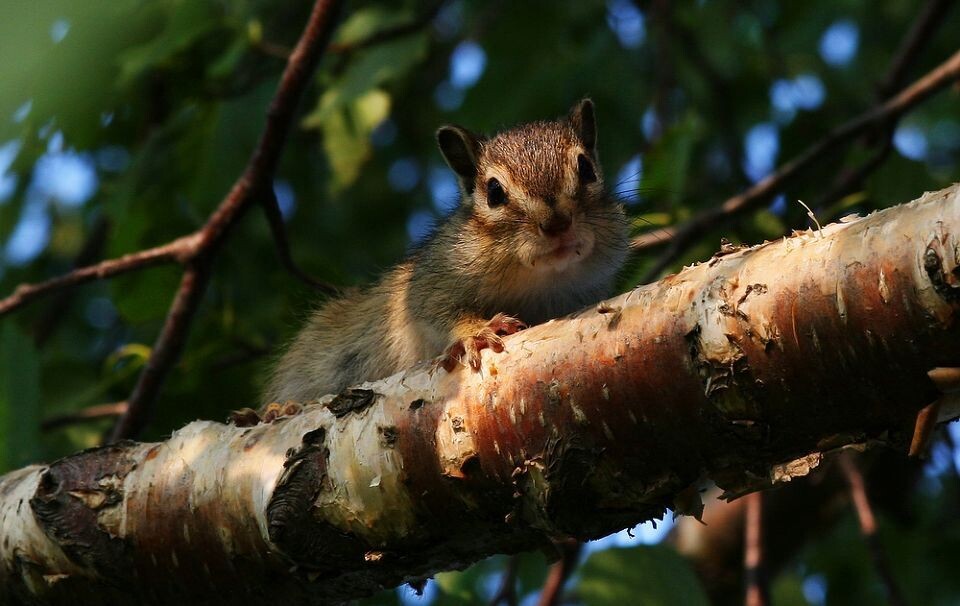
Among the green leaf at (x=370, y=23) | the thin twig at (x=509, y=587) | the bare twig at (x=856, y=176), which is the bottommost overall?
the thin twig at (x=509, y=587)

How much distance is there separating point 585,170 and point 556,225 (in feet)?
2.24

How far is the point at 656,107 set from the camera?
303 inches

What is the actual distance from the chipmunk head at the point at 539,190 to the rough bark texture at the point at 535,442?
1260mm

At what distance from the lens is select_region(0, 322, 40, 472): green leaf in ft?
15.4

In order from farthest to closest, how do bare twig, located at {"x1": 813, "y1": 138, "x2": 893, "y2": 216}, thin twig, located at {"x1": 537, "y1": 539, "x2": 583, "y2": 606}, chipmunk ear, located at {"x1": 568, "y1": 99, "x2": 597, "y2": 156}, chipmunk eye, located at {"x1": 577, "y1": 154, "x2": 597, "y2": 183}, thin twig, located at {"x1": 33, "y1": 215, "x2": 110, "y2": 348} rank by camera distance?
thin twig, located at {"x1": 33, "y1": 215, "x2": 110, "y2": 348}
bare twig, located at {"x1": 813, "y1": 138, "x2": 893, "y2": 216}
thin twig, located at {"x1": 537, "y1": 539, "x2": 583, "y2": 606}
chipmunk ear, located at {"x1": 568, "y1": 99, "x2": 597, "y2": 156}
chipmunk eye, located at {"x1": 577, "y1": 154, "x2": 597, "y2": 183}

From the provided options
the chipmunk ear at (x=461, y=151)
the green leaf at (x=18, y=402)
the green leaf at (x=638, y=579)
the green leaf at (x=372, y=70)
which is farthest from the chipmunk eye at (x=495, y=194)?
the green leaf at (x=18, y=402)

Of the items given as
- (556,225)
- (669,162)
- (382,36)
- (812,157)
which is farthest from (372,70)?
(812,157)

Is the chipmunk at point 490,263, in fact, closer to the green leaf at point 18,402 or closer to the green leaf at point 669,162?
the green leaf at point 669,162

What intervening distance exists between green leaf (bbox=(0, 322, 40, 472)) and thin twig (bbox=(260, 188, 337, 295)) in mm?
1262

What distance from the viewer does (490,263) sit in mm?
4836

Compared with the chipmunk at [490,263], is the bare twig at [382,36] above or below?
above

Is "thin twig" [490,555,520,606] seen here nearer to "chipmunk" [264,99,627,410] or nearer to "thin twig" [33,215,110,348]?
"chipmunk" [264,99,627,410]

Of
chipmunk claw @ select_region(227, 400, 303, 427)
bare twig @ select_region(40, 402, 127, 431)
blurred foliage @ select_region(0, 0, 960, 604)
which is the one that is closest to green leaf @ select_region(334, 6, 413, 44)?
blurred foliage @ select_region(0, 0, 960, 604)

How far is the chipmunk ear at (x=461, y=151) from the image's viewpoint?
536 centimetres
